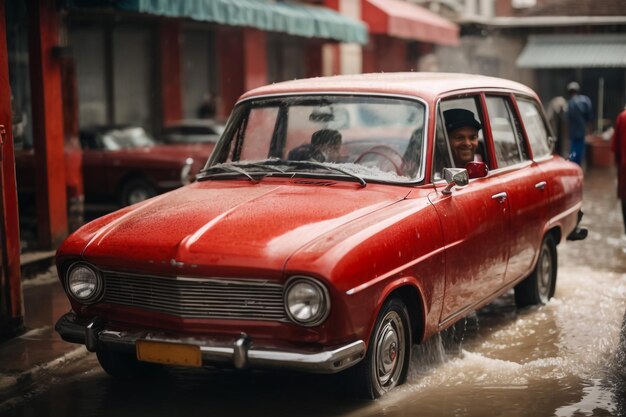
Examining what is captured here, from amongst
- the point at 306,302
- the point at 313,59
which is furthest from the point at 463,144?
the point at 313,59

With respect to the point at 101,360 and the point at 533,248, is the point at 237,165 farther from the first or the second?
the point at 533,248

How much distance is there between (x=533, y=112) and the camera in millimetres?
8078

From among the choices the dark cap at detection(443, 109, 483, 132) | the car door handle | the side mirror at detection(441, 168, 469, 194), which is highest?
the dark cap at detection(443, 109, 483, 132)

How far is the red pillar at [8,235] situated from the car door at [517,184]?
337 centimetres

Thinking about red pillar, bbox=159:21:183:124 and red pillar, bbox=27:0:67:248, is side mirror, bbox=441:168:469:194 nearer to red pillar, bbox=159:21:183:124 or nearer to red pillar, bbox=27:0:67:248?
red pillar, bbox=27:0:67:248

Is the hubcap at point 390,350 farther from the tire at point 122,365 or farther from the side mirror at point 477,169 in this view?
the tire at point 122,365

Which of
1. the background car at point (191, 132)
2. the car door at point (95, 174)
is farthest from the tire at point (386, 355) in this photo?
the background car at point (191, 132)

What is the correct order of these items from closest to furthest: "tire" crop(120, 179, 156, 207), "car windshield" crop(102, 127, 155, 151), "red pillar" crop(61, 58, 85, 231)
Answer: "red pillar" crop(61, 58, 85, 231) → "tire" crop(120, 179, 156, 207) → "car windshield" crop(102, 127, 155, 151)

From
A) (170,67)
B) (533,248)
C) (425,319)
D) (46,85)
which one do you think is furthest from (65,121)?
(170,67)

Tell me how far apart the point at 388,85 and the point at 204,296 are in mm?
2049

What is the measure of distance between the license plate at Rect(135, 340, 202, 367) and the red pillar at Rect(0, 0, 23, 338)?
209cm

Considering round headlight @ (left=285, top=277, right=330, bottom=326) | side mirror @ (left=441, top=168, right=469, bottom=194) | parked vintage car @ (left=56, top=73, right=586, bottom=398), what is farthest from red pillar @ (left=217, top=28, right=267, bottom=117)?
round headlight @ (left=285, top=277, right=330, bottom=326)

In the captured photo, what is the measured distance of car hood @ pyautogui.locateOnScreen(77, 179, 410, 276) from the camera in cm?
488

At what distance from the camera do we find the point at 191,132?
15664 millimetres
